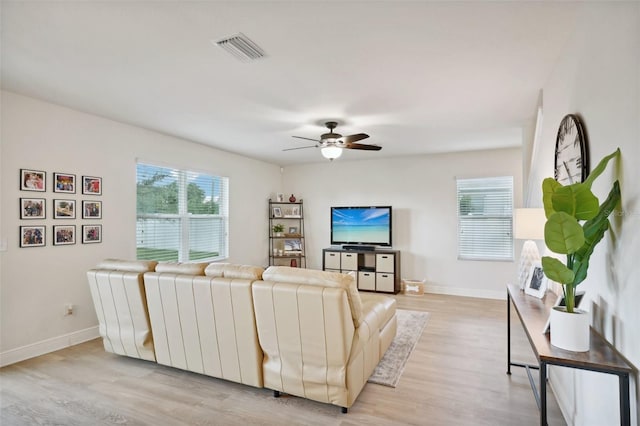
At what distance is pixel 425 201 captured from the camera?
614 cm

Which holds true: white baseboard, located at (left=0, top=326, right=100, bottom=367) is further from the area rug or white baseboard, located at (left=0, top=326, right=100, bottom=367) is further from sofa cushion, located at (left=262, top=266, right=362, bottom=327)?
the area rug

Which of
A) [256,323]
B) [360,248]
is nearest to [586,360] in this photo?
[256,323]

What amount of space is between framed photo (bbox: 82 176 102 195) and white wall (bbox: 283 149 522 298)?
13.6 ft

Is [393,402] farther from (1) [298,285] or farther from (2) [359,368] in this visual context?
(1) [298,285]

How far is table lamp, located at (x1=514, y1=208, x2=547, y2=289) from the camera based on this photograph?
2.48 metres

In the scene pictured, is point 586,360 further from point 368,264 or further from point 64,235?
point 368,264

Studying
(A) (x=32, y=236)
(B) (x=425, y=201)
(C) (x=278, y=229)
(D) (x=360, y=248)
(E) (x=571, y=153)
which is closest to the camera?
(E) (x=571, y=153)

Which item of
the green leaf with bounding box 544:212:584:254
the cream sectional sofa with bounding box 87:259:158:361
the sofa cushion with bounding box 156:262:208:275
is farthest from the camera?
the cream sectional sofa with bounding box 87:259:158:361

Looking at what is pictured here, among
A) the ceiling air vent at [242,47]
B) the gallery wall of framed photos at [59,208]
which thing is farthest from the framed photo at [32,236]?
the ceiling air vent at [242,47]

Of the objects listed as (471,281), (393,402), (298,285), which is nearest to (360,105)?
(298,285)

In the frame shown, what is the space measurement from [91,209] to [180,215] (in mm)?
1312

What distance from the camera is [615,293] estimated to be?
149 cm

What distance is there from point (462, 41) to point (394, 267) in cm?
431

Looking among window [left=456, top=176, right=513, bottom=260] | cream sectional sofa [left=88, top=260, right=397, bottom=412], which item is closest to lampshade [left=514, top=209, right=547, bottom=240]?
cream sectional sofa [left=88, top=260, right=397, bottom=412]
